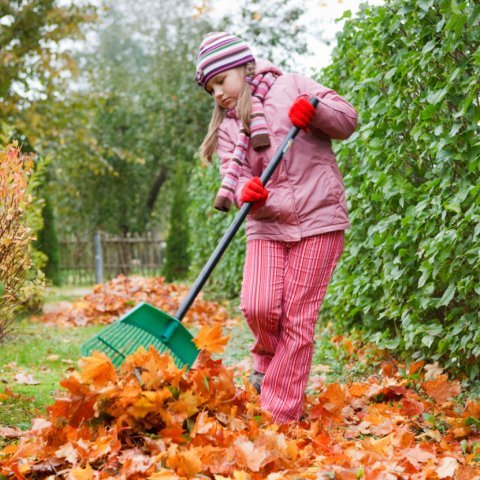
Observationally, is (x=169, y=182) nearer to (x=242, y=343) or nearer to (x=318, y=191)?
(x=242, y=343)

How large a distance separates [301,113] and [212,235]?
6455mm

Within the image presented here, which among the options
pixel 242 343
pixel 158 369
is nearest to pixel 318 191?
pixel 158 369

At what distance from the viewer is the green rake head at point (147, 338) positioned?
2939mm

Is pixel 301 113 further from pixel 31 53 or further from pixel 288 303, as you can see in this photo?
pixel 31 53

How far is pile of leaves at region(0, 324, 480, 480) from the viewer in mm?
2277

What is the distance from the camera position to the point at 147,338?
9.81 ft

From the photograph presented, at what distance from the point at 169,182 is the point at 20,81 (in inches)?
536

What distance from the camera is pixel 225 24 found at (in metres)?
13.9

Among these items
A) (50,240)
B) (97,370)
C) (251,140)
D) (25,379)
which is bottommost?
(25,379)

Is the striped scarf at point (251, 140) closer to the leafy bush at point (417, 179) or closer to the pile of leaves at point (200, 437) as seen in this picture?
the pile of leaves at point (200, 437)

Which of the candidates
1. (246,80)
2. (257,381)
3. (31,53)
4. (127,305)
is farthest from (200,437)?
(31,53)

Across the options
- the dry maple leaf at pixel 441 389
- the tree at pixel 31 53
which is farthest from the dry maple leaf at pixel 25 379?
the tree at pixel 31 53

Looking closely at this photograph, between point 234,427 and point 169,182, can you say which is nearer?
point 234,427

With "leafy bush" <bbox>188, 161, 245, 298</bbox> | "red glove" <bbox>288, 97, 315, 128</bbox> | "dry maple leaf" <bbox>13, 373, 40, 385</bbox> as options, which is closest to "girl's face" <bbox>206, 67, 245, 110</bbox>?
"red glove" <bbox>288, 97, 315, 128</bbox>
